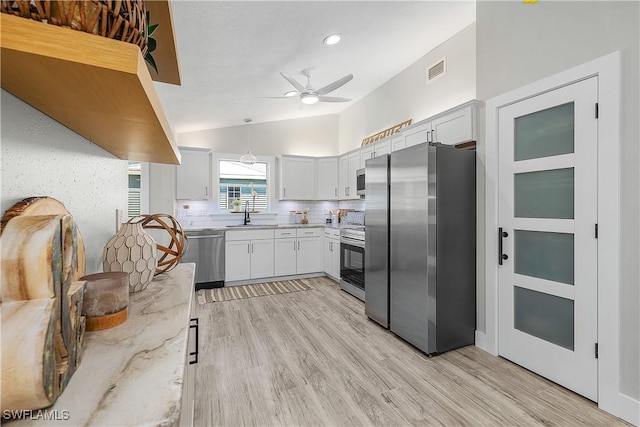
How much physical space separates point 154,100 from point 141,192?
4444mm

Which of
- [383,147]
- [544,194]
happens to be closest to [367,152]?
[383,147]

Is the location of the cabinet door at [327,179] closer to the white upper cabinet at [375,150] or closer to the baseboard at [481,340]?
the white upper cabinet at [375,150]

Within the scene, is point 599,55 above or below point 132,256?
above

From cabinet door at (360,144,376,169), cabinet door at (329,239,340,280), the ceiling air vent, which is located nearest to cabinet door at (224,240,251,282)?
cabinet door at (329,239,340,280)

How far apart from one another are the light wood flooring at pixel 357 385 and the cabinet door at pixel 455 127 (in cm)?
195

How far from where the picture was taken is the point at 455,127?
2.81m

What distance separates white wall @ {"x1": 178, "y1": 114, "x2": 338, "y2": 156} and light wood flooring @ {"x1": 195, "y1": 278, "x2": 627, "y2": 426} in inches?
133

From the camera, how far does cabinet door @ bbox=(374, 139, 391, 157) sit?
399 centimetres

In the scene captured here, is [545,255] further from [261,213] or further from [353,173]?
[261,213]

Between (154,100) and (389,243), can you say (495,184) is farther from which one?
(154,100)

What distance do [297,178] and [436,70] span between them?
2.92m

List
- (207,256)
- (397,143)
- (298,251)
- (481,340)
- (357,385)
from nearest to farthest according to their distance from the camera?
(357,385) → (481,340) → (397,143) → (207,256) → (298,251)

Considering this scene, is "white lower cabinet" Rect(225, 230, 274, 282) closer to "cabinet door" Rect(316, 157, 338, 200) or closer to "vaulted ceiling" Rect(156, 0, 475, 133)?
"cabinet door" Rect(316, 157, 338, 200)

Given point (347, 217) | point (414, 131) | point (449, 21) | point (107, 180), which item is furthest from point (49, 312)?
point (347, 217)
